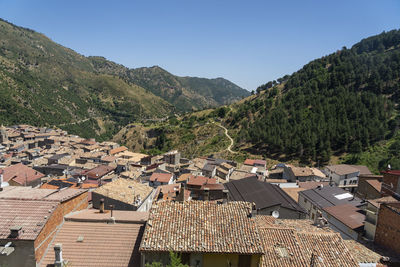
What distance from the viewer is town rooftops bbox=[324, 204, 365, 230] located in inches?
856

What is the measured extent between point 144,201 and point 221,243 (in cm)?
1521

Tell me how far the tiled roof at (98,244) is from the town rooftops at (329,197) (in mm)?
23545

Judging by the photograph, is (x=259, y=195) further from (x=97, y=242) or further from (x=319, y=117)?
(x=319, y=117)

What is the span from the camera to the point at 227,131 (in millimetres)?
121438

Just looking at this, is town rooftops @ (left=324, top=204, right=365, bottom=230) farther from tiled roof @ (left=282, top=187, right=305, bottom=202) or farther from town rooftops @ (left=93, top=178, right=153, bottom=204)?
town rooftops @ (left=93, top=178, right=153, bottom=204)

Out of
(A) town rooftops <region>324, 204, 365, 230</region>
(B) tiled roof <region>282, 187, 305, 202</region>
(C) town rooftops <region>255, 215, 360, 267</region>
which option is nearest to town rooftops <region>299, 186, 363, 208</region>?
(A) town rooftops <region>324, 204, 365, 230</region>

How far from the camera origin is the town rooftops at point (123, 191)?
22.4 m

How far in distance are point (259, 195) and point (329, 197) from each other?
386 inches

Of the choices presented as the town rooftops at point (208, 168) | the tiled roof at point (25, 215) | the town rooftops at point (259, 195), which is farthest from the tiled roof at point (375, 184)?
the tiled roof at point (25, 215)

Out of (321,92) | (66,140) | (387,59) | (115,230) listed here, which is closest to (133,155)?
(66,140)

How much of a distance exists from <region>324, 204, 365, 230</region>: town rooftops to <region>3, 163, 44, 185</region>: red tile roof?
46.2m

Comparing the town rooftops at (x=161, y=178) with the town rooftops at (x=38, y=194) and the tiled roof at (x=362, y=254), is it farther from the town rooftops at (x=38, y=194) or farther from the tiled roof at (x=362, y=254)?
the tiled roof at (x=362, y=254)

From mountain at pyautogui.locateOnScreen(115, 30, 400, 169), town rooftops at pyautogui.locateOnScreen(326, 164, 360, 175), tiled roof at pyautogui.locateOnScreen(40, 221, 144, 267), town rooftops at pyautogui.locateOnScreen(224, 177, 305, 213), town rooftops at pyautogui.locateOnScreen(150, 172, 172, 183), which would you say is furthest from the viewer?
mountain at pyautogui.locateOnScreen(115, 30, 400, 169)

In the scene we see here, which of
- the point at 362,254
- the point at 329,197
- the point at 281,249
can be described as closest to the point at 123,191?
the point at 281,249
